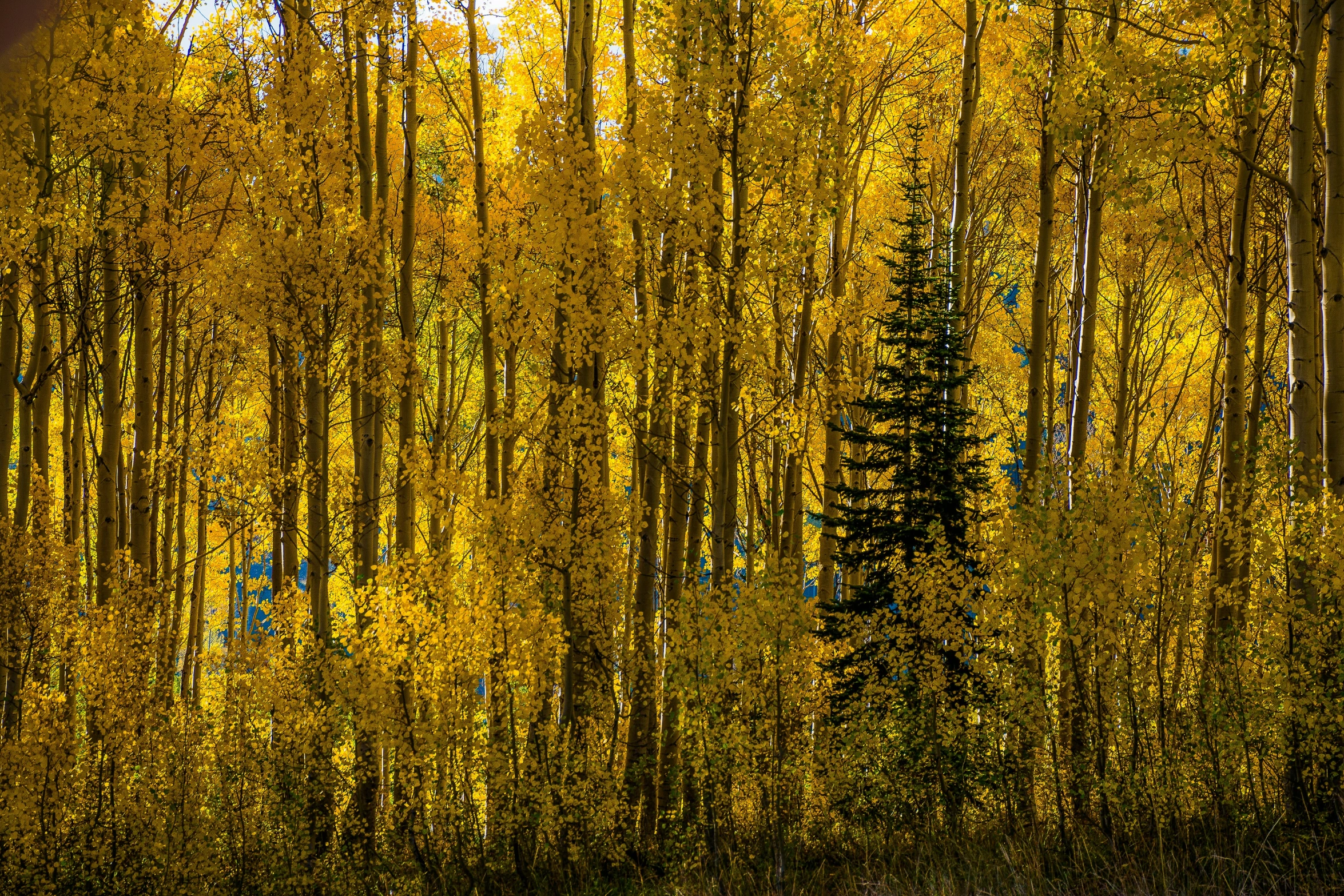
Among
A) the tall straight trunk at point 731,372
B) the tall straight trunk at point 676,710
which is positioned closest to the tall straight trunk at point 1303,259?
the tall straight trunk at point 731,372

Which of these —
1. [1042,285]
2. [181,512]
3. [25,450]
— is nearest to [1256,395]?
[1042,285]

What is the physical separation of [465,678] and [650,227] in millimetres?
3819

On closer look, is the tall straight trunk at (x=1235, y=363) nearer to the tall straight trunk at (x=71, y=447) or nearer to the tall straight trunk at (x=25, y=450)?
the tall straight trunk at (x=25, y=450)

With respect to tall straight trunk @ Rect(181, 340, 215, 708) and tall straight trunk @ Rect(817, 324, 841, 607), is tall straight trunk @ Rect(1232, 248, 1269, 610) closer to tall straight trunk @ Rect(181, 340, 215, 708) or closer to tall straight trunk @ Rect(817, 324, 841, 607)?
tall straight trunk @ Rect(817, 324, 841, 607)

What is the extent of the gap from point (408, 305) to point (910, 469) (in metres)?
4.78

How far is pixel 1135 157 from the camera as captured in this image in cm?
626

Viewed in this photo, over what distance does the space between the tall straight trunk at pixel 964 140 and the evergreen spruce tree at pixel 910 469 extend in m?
0.26

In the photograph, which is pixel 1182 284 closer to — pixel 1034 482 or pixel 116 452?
pixel 1034 482

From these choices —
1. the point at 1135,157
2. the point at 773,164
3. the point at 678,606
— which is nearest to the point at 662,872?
the point at 678,606

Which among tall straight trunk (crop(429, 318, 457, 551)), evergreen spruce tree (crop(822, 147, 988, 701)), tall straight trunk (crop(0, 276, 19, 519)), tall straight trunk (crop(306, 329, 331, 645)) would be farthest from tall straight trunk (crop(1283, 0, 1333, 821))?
tall straight trunk (crop(0, 276, 19, 519))

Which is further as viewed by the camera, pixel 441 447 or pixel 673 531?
pixel 441 447

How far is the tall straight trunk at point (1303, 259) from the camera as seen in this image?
5.80m

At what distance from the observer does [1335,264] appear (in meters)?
5.73

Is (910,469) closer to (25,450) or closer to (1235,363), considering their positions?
(1235,363)
